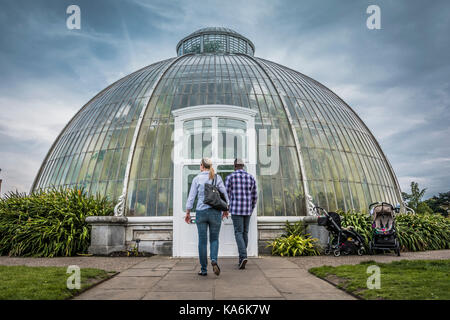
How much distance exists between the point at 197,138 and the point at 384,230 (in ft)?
19.6

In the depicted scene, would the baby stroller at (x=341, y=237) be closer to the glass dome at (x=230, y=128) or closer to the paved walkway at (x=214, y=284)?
the glass dome at (x=230, y=128)

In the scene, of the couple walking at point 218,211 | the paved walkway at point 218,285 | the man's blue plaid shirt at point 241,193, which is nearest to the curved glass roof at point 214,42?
the man's blue plaid shirt at point 241,193

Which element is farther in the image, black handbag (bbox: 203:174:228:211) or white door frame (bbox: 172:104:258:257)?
white door frame (bbox: 172:104:258:257)

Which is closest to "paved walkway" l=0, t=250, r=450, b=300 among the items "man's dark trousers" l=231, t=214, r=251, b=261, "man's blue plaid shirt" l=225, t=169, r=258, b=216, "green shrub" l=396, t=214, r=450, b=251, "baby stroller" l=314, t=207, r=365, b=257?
"man's dark trousers" l=231, t=214, r=251, b=261

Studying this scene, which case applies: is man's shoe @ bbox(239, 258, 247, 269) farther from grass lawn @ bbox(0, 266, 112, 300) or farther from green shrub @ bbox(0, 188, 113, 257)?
green shrub @ bbox(0, 188, 113, 257)

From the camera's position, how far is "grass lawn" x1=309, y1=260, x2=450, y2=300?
4105 mm

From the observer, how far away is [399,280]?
198 inches

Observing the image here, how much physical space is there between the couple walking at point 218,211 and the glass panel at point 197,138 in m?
2.44

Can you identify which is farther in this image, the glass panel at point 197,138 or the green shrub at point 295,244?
the glass panel at point 197,138

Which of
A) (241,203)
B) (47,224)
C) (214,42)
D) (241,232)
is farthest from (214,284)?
(214,42)

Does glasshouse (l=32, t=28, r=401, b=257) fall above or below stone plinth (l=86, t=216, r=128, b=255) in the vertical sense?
above

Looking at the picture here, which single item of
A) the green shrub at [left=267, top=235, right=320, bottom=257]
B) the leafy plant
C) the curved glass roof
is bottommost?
the green shrub at [left=267, top=235, right=320, bottom=257]

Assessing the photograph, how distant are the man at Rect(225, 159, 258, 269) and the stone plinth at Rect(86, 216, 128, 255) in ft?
14.2

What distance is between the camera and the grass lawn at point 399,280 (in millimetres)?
4105
